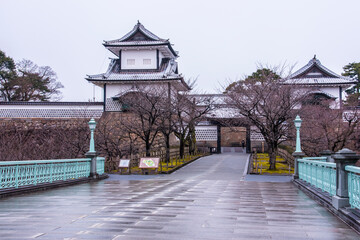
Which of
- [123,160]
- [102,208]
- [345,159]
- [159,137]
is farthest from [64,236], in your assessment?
[159,137]

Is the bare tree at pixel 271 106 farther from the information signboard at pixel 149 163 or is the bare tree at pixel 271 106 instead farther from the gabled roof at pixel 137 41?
the gabled roof at pixel 137 41

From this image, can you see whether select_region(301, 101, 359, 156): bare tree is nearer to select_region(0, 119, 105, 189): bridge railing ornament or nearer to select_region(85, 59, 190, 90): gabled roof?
select_region(0, 119, 105, 189): bridge railing ornament

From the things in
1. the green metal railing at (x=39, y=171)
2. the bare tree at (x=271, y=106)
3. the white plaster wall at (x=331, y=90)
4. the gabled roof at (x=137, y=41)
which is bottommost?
the green metal railing at (x=39, y=171)

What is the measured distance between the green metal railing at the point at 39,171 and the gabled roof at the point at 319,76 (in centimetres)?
3033

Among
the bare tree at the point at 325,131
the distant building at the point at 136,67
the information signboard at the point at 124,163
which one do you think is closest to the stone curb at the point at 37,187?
the information signboard at the point at 124,163

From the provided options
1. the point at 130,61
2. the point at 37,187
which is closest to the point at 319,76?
the point at 130,61

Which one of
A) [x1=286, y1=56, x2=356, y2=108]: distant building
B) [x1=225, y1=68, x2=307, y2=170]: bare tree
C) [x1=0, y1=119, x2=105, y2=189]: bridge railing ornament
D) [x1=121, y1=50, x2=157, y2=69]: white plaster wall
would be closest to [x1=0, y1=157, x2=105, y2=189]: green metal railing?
[x1=0, y1=119, x2=105, y2=189]: bridge railing ornament

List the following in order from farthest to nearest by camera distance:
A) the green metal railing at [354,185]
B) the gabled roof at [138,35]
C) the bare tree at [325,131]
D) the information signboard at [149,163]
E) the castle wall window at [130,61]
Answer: the castle wall window at [130,61], the gabled roof at [138,35], the bare tree at [325,131], the information signboard at [149,163], the green metal railing at [354,185]

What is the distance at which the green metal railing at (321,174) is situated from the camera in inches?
427

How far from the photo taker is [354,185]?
830 cm

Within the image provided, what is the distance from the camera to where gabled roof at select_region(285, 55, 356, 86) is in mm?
41688

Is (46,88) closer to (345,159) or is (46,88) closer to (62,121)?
(62,121)

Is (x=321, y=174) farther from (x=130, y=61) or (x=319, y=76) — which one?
(x=319, y=76)

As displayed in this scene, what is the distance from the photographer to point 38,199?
1150 centimetres
